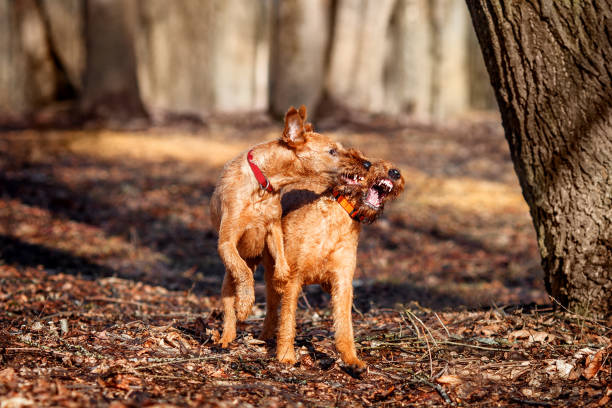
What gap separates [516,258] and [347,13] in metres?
12.1

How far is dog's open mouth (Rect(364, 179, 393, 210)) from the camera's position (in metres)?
4.36

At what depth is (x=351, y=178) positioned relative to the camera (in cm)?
445

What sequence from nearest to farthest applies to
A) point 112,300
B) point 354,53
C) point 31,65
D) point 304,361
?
point 304,361 < point 112,300 < point 354,53 < point 31,65

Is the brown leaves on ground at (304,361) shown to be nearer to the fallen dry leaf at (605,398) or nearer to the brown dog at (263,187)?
the fallen dry leaf at (605,398)

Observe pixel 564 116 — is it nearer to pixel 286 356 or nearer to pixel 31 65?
pixel 286 356

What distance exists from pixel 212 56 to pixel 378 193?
31.6 meters

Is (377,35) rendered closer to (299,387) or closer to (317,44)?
(317,44)

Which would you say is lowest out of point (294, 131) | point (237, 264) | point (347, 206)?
point (237, 264)

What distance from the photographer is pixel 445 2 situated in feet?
81.4

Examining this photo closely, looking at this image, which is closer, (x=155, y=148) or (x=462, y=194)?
(x=462, y=194)

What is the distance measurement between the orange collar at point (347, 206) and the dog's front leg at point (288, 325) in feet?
1.98

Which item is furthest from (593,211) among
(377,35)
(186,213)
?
(377,35)

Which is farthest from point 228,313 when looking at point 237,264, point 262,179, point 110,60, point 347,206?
point 110,60

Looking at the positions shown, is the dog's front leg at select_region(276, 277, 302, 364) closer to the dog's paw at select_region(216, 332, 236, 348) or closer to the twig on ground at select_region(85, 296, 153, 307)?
the dog's paw at select_region(216, 332, 236, 348)
